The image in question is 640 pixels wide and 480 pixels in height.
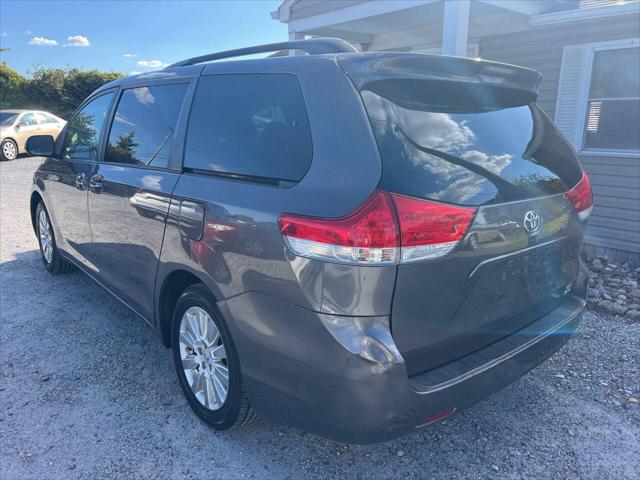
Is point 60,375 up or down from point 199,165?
down

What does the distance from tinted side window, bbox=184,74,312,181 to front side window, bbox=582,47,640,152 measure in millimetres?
5544

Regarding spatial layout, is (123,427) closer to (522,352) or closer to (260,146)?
(260,146)

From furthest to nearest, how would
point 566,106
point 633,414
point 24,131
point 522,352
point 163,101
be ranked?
1. point 24,131
2. point 566,106
3. point 163,101
4. point 633,414
5. point 522,352

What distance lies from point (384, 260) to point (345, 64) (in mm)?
848

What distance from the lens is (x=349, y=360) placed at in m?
1.83

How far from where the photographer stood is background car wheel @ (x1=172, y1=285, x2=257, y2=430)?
239 centimetres

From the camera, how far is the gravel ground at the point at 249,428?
240 centimetres

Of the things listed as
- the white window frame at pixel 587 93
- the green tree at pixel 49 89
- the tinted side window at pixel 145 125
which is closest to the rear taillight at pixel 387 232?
the tinted side window at pixel 145 125

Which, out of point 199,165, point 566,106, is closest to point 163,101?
point 199,165

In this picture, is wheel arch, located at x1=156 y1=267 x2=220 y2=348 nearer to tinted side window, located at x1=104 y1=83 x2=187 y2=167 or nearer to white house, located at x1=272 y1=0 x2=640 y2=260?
tinted side window, located at x1=104 y1=83 x2=187 y2=167

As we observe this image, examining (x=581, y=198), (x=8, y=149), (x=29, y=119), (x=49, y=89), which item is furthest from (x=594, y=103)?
(x=49, y=89)

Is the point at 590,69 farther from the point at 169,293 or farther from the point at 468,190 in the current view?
the point at 169,293

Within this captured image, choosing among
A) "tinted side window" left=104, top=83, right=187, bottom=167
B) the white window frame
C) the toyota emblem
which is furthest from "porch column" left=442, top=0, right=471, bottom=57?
the toyota emblem

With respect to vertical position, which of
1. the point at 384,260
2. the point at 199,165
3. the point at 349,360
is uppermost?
the point at 199,165
